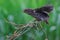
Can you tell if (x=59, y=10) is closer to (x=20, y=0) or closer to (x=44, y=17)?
(x=20, y=0)

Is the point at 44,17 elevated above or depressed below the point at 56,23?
below

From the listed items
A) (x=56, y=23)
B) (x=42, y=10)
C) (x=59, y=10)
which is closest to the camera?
(x=42, y=10)

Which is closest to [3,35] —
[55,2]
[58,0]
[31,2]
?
[31,2]

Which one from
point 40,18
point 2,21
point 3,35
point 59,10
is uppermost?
point 59,10

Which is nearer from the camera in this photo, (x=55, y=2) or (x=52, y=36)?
(x=52, y=36)

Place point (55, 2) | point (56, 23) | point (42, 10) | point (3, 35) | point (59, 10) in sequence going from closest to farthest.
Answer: point (42, 10) → point (3, 35) → point (56, 23) → point (59, 10) → point (55, 2)

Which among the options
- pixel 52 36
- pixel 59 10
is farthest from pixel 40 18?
pixel 59 10
